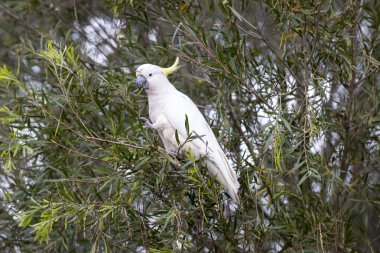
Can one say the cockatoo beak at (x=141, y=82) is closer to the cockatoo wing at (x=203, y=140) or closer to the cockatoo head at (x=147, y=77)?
the cockatoo head at (x=147, y=77)

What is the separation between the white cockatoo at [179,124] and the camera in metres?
2.15

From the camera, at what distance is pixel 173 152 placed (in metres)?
2.25

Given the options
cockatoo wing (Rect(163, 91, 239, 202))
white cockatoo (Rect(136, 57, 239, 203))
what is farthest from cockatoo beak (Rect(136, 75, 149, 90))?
cockatoo wing (Rect(163, 91, 239, 202))

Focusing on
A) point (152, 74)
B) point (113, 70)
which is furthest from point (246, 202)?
point (113, 70)

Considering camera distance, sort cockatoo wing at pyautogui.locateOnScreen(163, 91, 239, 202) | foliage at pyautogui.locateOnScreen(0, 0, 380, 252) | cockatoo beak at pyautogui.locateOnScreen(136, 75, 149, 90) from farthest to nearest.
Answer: cockatoo beak at pyautogui.locateOnScreen(136, 75, 149, 90), cockatoo wing at pyautogui.locateOnScreen(163, 91, 239, 202), foliage at pyautogui.locateOnScreen(0, 0, 380, 252)

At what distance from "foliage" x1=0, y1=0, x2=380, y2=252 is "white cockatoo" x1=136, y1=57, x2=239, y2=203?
6 cm

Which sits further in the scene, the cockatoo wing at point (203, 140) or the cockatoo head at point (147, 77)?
the cockatoo head at point (147, 77)

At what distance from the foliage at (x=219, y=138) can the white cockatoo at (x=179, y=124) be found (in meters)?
0.06

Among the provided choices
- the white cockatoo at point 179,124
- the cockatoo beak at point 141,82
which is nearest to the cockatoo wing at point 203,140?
the white cockatoo at point 179,124

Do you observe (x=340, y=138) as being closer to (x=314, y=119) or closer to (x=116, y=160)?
(x=314, y=119)

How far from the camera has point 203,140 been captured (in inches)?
83.1

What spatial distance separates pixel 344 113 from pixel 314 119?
1.48 feet

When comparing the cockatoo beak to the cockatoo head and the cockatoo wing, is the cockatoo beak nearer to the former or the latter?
the cockatoo head

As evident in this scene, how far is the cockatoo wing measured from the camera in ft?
7.00
